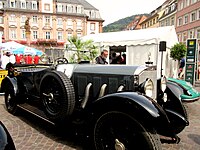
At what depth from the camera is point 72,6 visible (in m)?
41.5

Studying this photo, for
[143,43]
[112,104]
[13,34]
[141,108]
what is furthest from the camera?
[13,34]

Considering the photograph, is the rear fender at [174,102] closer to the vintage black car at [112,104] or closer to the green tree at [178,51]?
the vintage black car at [112,104]

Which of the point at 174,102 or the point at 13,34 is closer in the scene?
the point at 174,102

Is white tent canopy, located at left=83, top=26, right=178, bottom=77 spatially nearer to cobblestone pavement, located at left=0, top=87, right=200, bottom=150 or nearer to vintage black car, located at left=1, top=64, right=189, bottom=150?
cobblestone pavement, located at left=0, top=87, right=200, bottom=150

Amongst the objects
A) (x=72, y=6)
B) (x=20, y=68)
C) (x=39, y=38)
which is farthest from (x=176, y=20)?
(x=20, y=68)

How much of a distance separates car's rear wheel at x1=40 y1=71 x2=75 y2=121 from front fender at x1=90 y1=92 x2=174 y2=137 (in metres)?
0.76

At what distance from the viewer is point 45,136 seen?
131 inches

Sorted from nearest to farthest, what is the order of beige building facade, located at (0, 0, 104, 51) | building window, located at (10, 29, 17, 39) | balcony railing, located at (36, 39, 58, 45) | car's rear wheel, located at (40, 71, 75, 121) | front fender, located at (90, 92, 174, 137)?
front fender, located at (90, 92, 174, 137)
car's rear wheel, located at (40, 71, 75, 121)
beige building facade, located at (0, 0, 104, 51)
building window, located at (10, 29, 17, 39)
balcony railing, located at (36, 39, 58, 45)

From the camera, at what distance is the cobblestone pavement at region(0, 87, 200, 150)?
296cm

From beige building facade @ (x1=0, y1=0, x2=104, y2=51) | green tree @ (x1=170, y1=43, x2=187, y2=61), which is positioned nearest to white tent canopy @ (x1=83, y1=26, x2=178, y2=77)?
green tree @ (x1=170, y1=43, x2=187, y2=61)

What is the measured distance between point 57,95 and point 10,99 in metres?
2.17

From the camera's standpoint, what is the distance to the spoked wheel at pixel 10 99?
438 cm

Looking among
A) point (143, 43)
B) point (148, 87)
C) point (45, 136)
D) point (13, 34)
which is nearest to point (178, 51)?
point (143, 43)

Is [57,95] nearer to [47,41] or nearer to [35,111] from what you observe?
[35,111]
